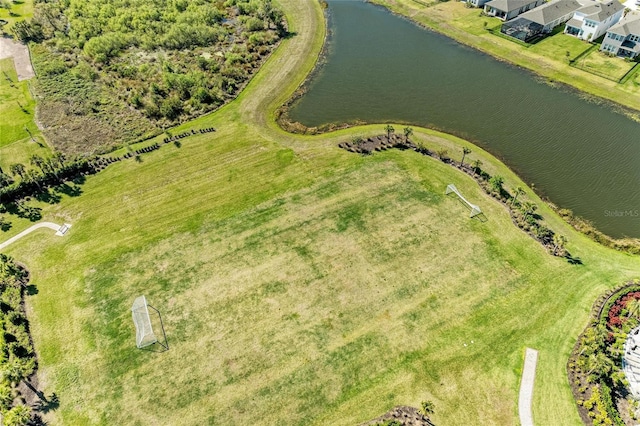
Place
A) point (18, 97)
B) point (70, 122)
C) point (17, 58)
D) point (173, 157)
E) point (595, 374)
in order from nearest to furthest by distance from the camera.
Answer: point (595, 374) → point (173, 157) → point (70, 122) → point (18, 97) → point (17, 58)

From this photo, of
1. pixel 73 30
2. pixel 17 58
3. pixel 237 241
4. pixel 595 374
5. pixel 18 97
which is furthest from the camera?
pixel 73 30

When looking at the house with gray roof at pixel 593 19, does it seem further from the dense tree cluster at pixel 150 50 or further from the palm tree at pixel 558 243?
the dense tree cluster at pixel 150 50

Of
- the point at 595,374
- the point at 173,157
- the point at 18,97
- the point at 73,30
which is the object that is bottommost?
the point at 595,374

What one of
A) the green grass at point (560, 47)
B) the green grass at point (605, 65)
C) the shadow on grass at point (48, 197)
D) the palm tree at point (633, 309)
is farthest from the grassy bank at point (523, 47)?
the shadow on grass at point (48, 197)

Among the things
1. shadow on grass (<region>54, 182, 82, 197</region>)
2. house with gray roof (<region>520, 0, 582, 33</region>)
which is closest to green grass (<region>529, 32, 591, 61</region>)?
house with gray roof (<region>520, 0, 582, 33</region>)

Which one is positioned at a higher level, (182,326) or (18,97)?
(18,97)

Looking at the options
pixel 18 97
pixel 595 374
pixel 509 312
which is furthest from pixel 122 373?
pixel 18 97

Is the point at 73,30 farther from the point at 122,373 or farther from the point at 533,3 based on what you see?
the point at 533,3

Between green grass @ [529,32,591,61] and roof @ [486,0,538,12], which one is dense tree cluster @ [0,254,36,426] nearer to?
green grass @ [529,32,591,61]
